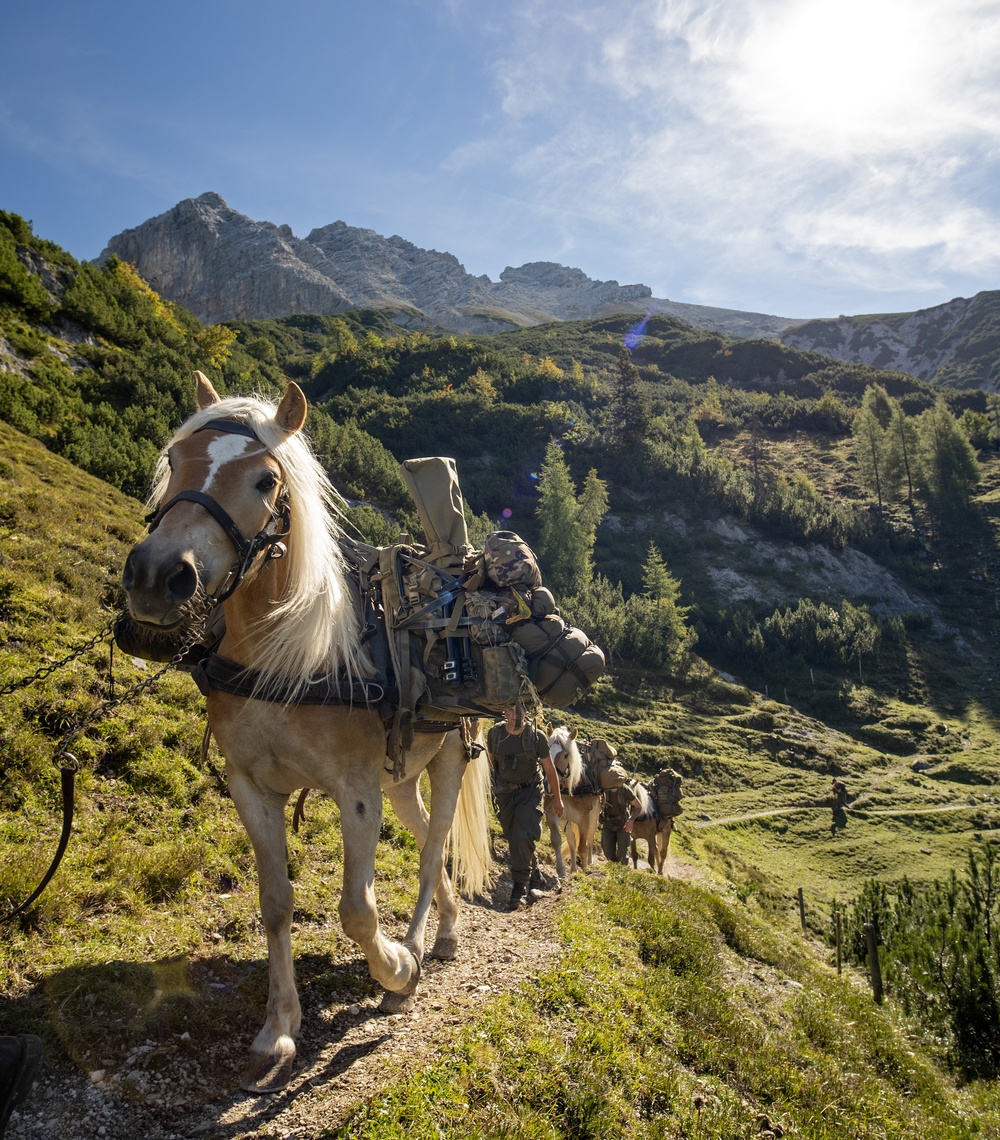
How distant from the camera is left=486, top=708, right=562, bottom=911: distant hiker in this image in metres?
8.66

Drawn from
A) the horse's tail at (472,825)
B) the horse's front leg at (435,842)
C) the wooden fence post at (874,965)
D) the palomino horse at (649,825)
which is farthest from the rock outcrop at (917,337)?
the horse's front leg at (435,842)

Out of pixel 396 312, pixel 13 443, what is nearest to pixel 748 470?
pixel 13 443

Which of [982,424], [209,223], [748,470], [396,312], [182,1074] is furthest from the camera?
[209,223]

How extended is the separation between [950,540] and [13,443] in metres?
80.7

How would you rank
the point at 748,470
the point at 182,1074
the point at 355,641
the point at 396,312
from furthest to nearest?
the point at 396,312
the point at 748,470
the point at 355,641
the point at 182,1074

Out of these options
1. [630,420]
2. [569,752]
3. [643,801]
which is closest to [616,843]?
[643,801]

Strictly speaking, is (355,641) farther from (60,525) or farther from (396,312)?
(396,312)

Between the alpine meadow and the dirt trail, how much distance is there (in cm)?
3

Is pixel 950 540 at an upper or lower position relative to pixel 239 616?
upper

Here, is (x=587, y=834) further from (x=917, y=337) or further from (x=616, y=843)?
(x=917, y=337)

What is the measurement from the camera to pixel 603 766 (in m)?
11.8

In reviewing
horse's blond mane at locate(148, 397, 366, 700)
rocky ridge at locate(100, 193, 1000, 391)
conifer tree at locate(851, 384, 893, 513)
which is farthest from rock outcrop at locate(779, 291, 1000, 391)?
horse's blond mane at locate(148, 397, 366, 700)

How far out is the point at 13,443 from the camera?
1708cm

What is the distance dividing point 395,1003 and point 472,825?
178 centimetres
